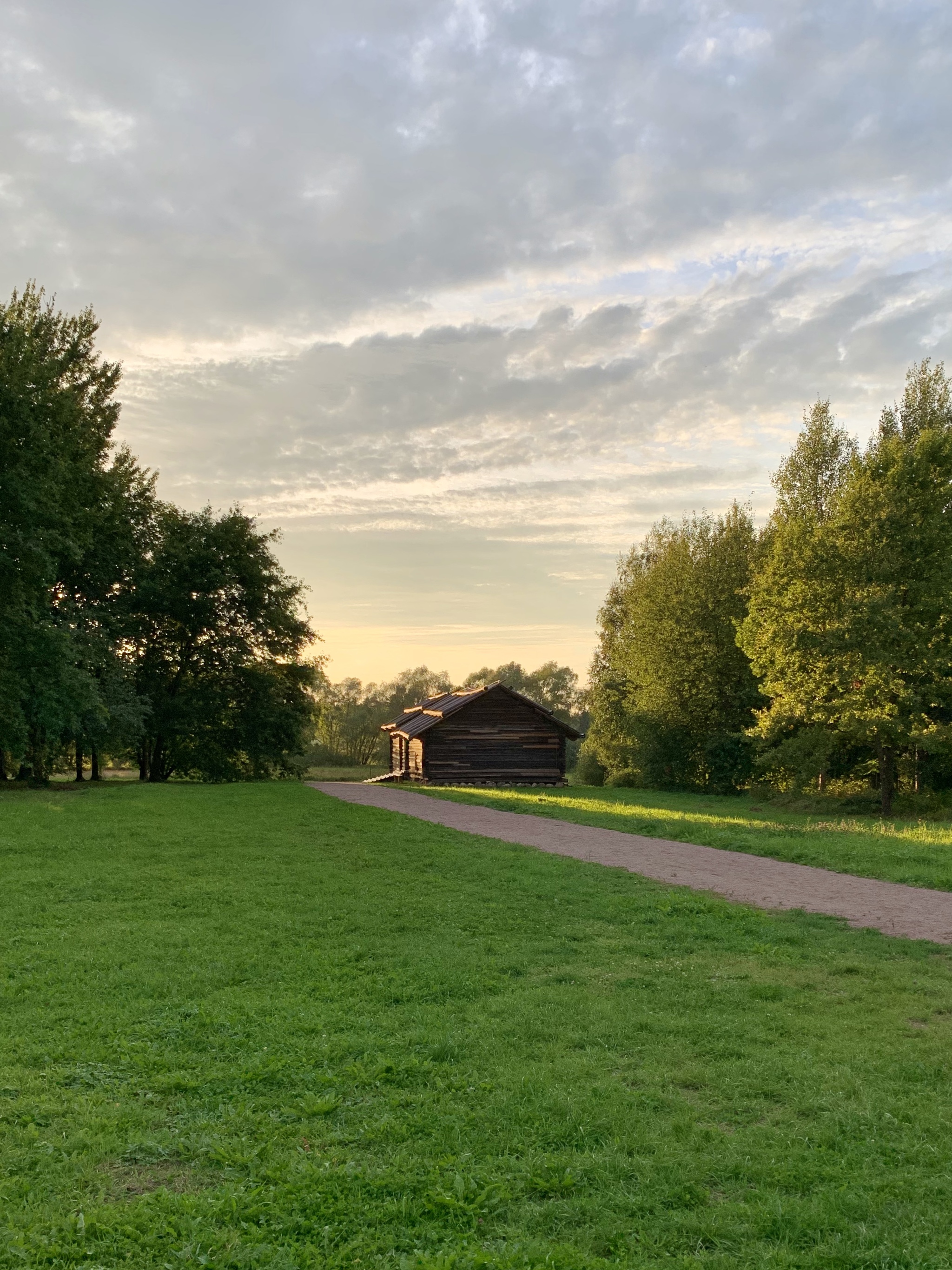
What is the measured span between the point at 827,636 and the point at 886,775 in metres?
5.05

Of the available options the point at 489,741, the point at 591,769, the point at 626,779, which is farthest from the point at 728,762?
the point at 591,769

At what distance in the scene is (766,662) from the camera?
98.9 ft

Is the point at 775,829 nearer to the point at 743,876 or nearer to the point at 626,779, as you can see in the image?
the point at 743,876

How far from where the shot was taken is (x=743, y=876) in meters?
13.5

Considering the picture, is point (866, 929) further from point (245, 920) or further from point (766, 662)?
point (766, 662)

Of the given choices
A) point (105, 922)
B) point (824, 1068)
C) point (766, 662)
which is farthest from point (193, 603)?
point (824, 1068)

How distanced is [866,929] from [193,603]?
35.0m

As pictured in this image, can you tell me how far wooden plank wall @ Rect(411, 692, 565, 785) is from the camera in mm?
40562

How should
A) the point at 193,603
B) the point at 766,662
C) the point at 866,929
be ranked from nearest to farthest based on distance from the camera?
1. the point at 866,929
2. the point at 766,662
3. the point at 193,603

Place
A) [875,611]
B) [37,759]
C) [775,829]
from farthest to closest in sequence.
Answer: [37,759] < [875,611] < [775,829]

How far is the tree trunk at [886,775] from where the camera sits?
89.4 ft

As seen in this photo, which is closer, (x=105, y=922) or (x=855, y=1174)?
(x=855, y=1174)

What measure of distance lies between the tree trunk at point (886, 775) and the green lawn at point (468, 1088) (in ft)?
62.7

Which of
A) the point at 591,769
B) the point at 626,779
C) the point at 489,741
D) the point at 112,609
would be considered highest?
the point at 112,609
